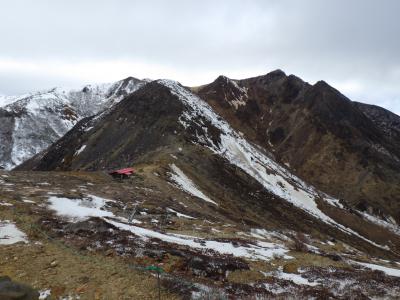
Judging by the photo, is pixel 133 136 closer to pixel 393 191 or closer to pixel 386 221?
pixel 386 221

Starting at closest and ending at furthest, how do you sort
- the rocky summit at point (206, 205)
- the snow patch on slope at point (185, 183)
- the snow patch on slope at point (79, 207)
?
the rocky summit at point (206, 205) < the snow patch on slope at point (79, 207) < the snow patch on slope at point (185, 183)

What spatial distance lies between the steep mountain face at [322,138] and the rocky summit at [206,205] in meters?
0.57

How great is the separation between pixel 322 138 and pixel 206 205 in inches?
4728

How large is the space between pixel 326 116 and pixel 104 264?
166 m

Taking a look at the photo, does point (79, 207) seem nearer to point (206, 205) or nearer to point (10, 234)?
point (10, 234)

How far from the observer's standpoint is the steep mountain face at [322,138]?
139125mm

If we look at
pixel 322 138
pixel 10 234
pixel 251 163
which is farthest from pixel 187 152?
pixel 322 138

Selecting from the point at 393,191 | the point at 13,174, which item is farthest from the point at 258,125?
the point at 13,174

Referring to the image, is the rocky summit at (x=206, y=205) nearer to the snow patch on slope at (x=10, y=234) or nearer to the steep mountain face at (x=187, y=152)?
the snow patch on slope at (x=10, y=234)

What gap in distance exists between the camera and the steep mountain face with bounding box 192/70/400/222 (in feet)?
456

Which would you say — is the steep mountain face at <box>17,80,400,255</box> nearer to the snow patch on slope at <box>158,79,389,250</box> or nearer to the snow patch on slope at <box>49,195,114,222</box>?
the snow patch on slope at <box>158,79,389,250</box>

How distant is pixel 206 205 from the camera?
52219 mm

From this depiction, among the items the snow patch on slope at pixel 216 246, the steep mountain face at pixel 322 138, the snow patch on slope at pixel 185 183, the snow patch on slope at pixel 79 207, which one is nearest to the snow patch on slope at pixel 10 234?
the snow patch on slope at pixel 79 207

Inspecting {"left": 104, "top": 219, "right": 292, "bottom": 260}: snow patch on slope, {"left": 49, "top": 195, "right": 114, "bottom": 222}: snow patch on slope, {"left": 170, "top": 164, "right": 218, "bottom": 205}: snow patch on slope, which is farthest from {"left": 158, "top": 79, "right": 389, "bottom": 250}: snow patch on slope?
{"left": 104, "top": 219, "right": 292, "bottom": 260}: snow patch on slope
